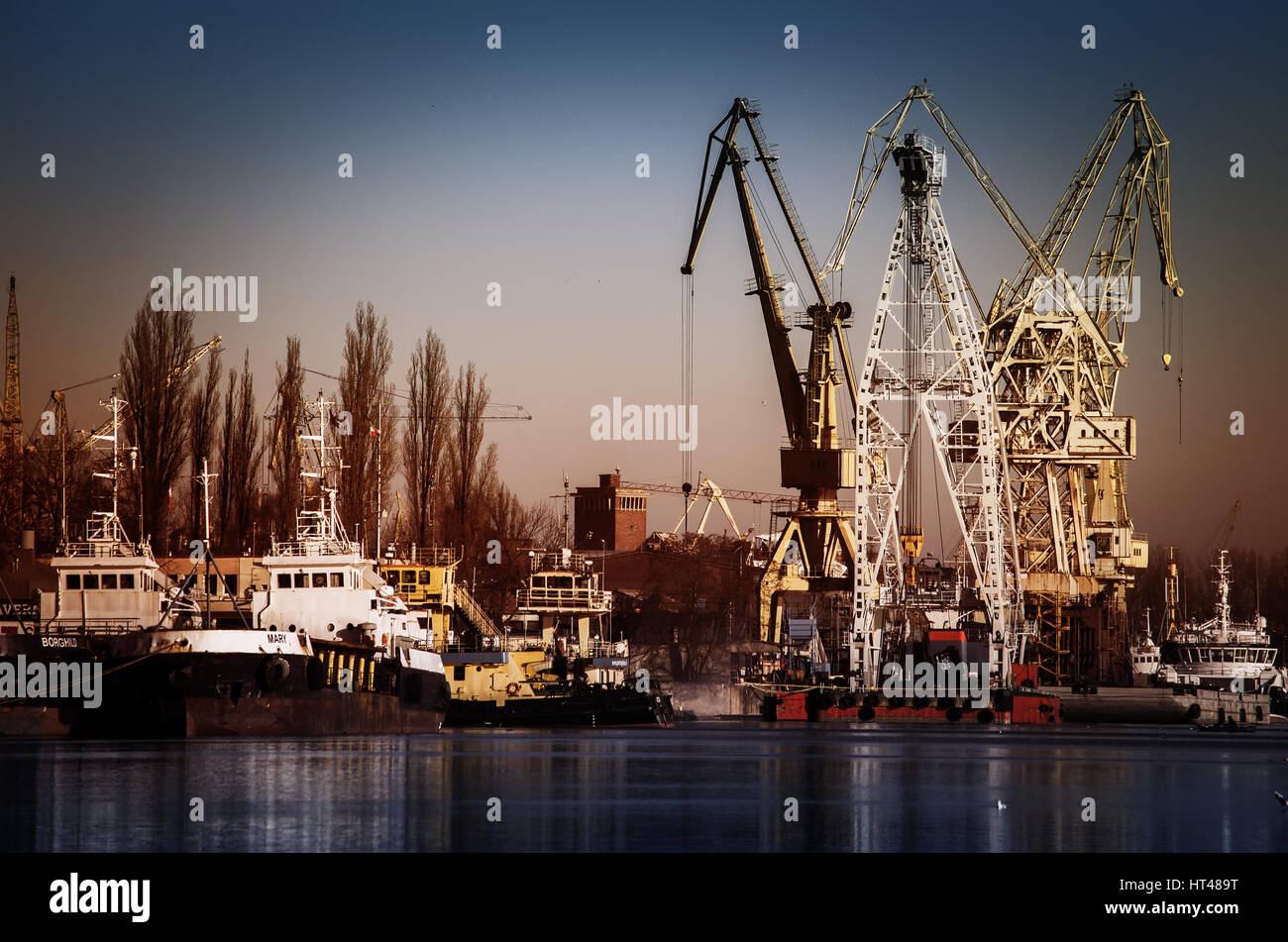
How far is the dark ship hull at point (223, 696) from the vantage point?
173 feet

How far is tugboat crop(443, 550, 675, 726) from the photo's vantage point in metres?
73.6

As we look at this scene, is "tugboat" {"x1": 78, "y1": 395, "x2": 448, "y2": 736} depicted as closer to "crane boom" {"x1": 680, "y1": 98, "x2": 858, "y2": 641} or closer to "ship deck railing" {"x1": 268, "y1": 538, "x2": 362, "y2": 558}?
"ship deck railing" {"x1": 268, "y1": 538, "x2": 362, "y2": 558}

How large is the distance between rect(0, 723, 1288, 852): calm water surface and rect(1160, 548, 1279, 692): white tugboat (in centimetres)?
3582

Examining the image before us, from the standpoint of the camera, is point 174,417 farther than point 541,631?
No

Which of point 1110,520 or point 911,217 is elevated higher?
point 911,217

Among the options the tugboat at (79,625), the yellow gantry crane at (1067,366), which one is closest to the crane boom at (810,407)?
the yellow gantry crane at (1067,366)

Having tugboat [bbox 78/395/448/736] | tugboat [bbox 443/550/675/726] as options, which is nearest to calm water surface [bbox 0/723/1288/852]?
tugboat [bbox 78/395/448/736]

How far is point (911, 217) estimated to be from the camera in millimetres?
82812

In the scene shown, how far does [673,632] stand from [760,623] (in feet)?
76.6

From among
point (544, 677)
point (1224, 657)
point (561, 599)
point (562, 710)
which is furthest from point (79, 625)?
point (1224, 657)

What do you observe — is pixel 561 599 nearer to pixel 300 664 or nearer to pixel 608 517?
pixel 300 664
